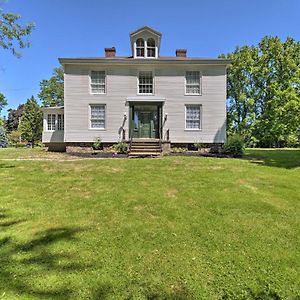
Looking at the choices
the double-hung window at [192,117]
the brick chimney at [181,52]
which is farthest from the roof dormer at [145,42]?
the double-hung window at [192,117]

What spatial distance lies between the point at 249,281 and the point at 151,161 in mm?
8821

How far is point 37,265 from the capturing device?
4.75 m

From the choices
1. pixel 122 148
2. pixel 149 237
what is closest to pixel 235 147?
pixel 122 148

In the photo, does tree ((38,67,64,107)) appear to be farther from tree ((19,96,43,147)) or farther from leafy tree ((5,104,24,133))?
leafy tree ((5,104,24,133))

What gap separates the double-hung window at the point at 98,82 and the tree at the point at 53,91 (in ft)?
88.7

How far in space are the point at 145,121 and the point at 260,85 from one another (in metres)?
22.5

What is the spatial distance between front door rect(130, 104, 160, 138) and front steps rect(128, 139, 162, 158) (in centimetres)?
130

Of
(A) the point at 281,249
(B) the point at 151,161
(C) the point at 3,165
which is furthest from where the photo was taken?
(B) the point at 151,161

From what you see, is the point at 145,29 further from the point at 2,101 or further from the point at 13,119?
the point at 13,119

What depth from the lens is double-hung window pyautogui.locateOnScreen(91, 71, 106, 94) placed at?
1883cm

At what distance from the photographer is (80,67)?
18.6m

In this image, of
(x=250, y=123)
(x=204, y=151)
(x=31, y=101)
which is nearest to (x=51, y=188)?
(x=204, y=151)

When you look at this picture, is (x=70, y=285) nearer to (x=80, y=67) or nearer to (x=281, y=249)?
(x=281, y=249)

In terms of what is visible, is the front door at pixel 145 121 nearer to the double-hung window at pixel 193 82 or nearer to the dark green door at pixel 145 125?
the dark green door at pixel 145 125
